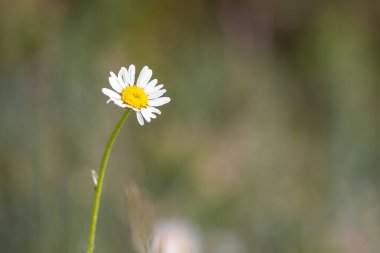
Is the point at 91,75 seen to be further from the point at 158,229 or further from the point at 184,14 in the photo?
the point at 184,14

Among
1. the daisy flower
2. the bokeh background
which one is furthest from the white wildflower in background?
the daisy flower

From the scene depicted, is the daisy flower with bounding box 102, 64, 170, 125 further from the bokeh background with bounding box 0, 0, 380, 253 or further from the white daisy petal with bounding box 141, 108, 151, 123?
the bokeh background with bounding box 0, 0, 380, 253

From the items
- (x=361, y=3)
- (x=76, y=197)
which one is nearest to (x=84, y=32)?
(x=76, y=197)

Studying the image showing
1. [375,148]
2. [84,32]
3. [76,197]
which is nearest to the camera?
[76,197]

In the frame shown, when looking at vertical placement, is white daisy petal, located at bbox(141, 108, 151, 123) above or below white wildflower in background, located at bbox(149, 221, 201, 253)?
below

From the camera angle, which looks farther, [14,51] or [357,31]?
[357,31]

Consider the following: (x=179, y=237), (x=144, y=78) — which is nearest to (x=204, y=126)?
→ (x=179, y=237)

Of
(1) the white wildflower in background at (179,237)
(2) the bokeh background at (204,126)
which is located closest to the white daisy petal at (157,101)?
(2) the bokeh background at (204,126)
